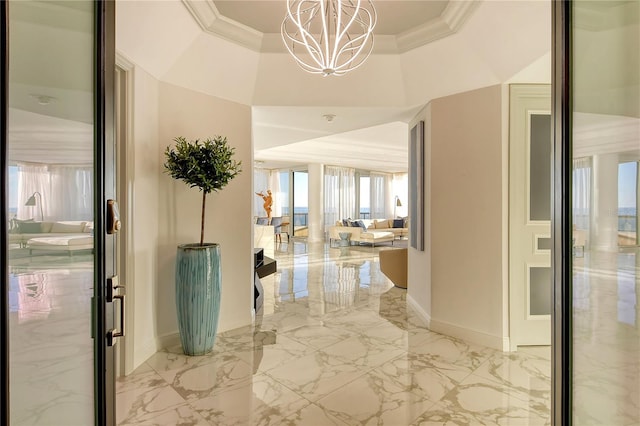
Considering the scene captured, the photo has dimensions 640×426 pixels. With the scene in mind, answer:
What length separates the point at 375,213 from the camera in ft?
45.6

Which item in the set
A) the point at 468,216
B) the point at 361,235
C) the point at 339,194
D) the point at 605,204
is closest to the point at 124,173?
the point at 605,204

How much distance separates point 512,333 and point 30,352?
342cm

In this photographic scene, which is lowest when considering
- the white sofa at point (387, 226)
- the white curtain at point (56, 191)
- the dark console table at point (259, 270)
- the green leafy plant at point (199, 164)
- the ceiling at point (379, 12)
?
the dark console table at point (259, 270)

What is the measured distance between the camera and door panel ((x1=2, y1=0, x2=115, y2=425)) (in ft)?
→ 2.75

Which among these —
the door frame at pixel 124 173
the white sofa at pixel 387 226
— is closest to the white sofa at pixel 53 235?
the door frame at pixel 124 173

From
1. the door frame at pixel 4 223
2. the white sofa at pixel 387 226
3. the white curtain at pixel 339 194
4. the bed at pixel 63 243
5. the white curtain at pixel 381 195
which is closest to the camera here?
the door frame at pixel 4 223

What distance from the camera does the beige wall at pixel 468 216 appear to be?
10.3 feet

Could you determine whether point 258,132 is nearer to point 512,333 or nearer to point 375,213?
point 512,333

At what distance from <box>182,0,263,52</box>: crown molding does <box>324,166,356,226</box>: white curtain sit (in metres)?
8.80

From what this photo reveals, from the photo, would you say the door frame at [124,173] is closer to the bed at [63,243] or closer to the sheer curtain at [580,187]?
the bed at [63,243]

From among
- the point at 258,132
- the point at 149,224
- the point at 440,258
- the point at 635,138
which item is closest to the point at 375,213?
the point at 258,132

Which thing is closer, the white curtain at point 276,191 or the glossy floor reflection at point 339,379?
the glossy floor reflection at point 339,379

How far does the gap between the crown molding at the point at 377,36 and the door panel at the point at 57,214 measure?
186 centimetres

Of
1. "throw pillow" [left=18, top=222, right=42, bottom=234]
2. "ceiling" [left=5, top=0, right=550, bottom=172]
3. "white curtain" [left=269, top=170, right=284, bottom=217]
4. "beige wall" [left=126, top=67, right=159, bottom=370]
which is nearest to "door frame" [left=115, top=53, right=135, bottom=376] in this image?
"beige wall" [left=126, top=67, right=159, bottom=370]
